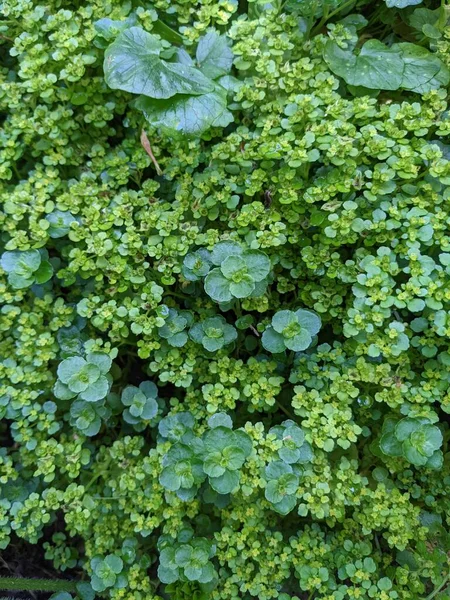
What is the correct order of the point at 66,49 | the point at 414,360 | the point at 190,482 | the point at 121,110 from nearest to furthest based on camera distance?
1. the point at 190,482
2. the point at 414,360
3. the point at 66,49
4. the point at 121,110

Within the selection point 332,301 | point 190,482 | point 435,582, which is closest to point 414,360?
point 332,301

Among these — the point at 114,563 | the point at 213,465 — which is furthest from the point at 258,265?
the point at 114,563

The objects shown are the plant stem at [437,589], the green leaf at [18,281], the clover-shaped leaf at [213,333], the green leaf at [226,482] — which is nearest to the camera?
the green leaf at [226,482]

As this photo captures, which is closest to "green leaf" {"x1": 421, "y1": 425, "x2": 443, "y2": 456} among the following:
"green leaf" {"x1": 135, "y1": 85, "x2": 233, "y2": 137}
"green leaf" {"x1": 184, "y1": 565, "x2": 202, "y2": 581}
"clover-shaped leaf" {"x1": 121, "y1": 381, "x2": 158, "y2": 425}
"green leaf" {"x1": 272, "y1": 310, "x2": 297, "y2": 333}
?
"green leaf" {"x1": 272, "y1": 310, "x2": 297, "y2": 333}

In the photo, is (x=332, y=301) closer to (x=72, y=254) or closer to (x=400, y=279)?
(x=400, y=279)

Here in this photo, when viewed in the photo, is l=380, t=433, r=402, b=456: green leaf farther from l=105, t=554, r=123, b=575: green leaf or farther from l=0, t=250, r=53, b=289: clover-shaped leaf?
l=0, t=250, r=53, b=289: clover-shaped leaf

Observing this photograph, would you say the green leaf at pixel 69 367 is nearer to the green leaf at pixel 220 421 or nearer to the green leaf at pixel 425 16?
the green leaf at pixel 220 421

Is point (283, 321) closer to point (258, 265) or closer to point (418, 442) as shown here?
point (258, 265)

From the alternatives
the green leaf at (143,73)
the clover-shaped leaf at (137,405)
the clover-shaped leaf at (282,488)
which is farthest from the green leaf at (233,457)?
the green leaf at (143,73)
